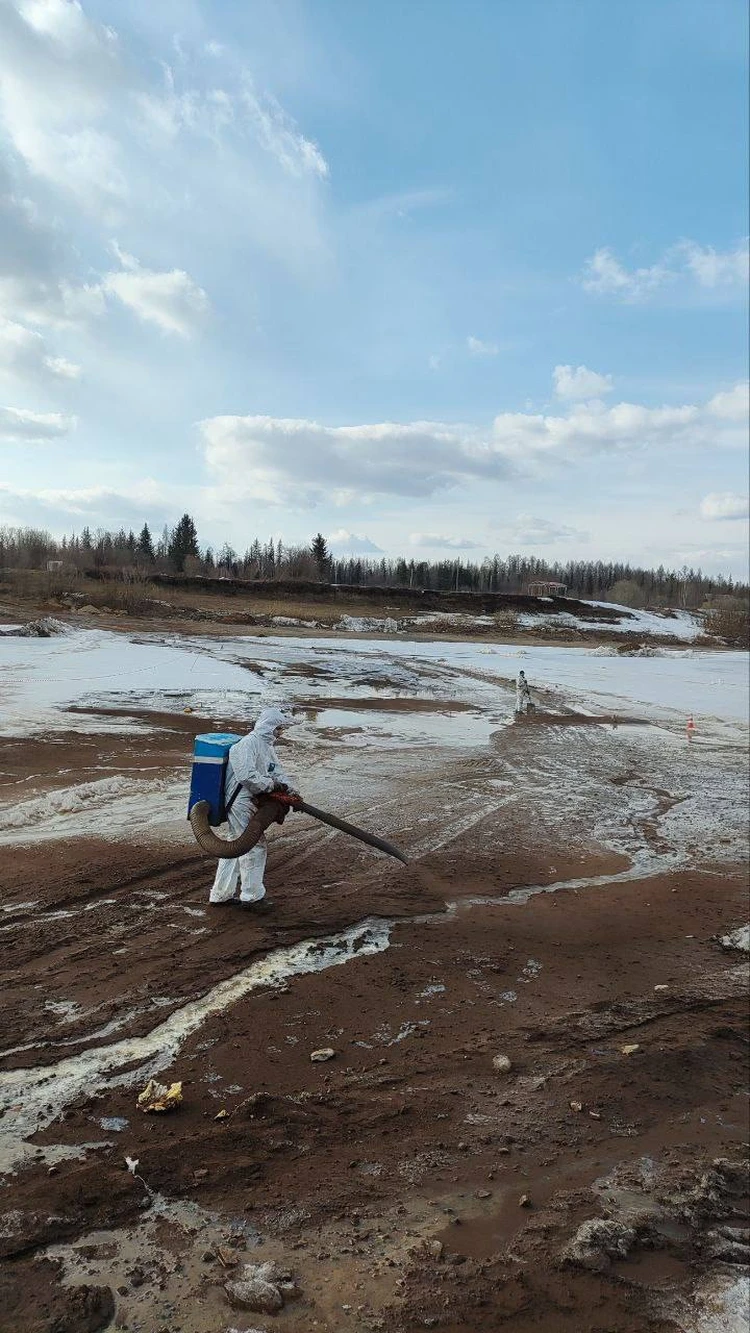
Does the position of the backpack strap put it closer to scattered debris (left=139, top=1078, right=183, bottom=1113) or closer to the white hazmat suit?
scattered debris (left=139, top=1078, right=183, bottom=1113)

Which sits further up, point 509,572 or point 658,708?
point 509,572

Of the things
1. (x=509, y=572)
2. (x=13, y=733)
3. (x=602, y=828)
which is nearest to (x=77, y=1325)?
(x=602, y=828)

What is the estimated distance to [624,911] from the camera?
6.80m

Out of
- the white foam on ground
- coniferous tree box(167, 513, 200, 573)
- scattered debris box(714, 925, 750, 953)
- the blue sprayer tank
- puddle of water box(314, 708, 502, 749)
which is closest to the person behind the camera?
the blue sprayer tank

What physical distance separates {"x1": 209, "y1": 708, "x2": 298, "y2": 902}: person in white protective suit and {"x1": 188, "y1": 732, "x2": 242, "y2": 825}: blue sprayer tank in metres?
0.06

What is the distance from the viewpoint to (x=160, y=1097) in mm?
3727

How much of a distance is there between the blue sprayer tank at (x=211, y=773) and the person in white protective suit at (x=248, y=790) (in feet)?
0.19

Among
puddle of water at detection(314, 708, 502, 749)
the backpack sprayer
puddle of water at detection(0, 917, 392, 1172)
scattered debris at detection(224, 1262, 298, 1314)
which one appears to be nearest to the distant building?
puddle of water at detection(314, 708, 502, 749)

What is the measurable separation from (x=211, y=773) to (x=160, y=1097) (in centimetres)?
267

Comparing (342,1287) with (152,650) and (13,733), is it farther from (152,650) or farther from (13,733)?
(152,650)

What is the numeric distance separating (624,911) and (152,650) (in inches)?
878

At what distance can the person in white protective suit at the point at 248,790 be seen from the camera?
237 inches

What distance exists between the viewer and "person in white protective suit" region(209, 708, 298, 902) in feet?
19.7

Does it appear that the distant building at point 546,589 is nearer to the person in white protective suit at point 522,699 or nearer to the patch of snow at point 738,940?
the person in white protective suit at point 522,699
